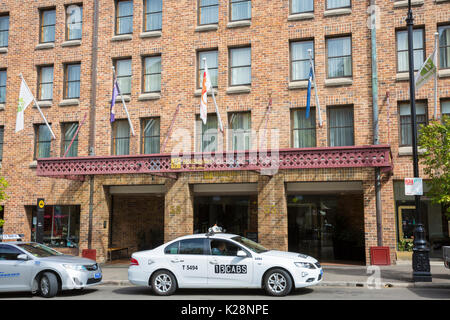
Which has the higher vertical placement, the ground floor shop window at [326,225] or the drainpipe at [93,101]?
the drainpipe at [93,101]

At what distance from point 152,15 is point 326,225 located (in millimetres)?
12454

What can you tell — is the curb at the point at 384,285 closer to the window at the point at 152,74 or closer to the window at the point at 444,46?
the window at the point at 444,46

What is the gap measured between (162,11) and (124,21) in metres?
2.07

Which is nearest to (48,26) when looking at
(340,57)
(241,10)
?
(241,10)

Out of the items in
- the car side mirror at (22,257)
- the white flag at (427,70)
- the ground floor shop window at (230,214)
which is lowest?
the car side mirror at (22,257)

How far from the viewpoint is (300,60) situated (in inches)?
748

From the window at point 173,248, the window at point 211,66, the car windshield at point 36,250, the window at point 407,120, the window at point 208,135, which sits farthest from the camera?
the window at point 211,66

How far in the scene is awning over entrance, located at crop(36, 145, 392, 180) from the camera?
15.5 metres

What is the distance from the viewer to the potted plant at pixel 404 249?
16797mm

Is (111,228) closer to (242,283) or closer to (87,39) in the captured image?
(87,39)

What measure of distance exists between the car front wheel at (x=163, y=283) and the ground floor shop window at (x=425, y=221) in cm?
965

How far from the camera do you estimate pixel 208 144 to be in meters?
19.6

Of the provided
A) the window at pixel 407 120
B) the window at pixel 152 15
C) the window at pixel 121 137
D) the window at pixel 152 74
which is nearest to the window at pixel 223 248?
the window at pixel 407 120

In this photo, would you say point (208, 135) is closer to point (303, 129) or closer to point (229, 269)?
point (303, 129)
